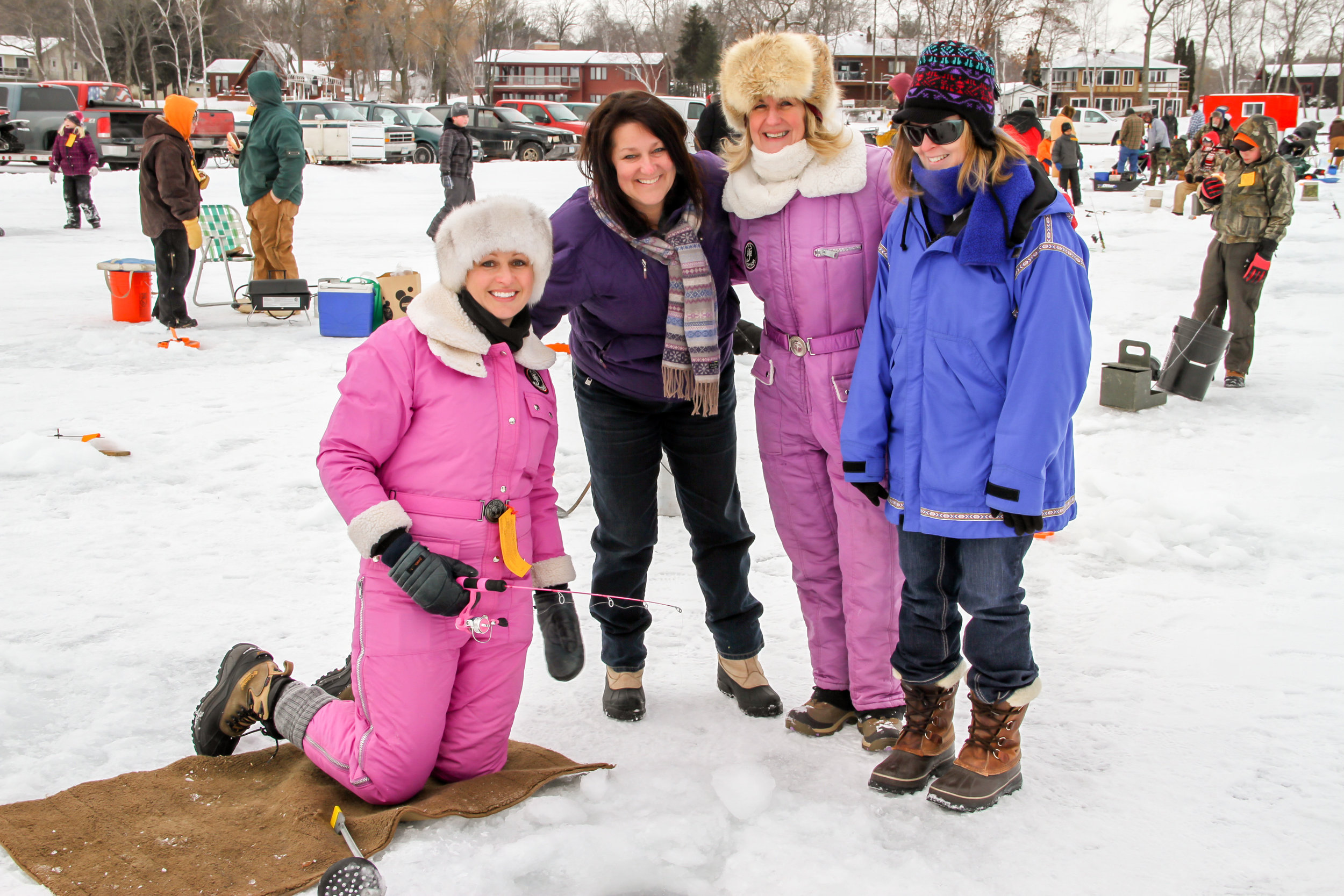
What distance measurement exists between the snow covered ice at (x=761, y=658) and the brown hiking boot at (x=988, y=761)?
4 cm

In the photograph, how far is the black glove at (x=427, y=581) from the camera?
2.25 meters

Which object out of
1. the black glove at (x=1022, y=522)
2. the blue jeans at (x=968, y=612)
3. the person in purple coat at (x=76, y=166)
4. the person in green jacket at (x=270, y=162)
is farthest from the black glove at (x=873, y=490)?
the person in purple coat at (x=76, y=166)

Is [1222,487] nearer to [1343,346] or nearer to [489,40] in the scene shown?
[1343,346]

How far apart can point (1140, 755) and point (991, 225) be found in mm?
1461

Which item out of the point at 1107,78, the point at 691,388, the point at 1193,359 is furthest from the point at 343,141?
the point at 1107,78

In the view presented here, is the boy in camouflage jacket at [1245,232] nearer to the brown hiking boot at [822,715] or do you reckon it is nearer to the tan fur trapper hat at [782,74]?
the tan fur trapper hat at [782,74]

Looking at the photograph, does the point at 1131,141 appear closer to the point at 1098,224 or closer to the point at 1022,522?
the point at 1098,224

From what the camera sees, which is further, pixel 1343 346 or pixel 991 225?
pixel 1343 346

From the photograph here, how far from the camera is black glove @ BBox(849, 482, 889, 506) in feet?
8.16

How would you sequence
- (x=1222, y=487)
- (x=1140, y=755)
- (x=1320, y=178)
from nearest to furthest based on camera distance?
(x=1140, y=755) → (x=1222, y=487) → (x=1320, y=178)

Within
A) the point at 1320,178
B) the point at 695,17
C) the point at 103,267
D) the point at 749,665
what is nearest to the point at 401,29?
the point at 695,17

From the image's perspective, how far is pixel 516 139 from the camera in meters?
24.9

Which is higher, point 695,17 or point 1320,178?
point 695,17

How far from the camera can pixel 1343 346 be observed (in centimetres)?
790
